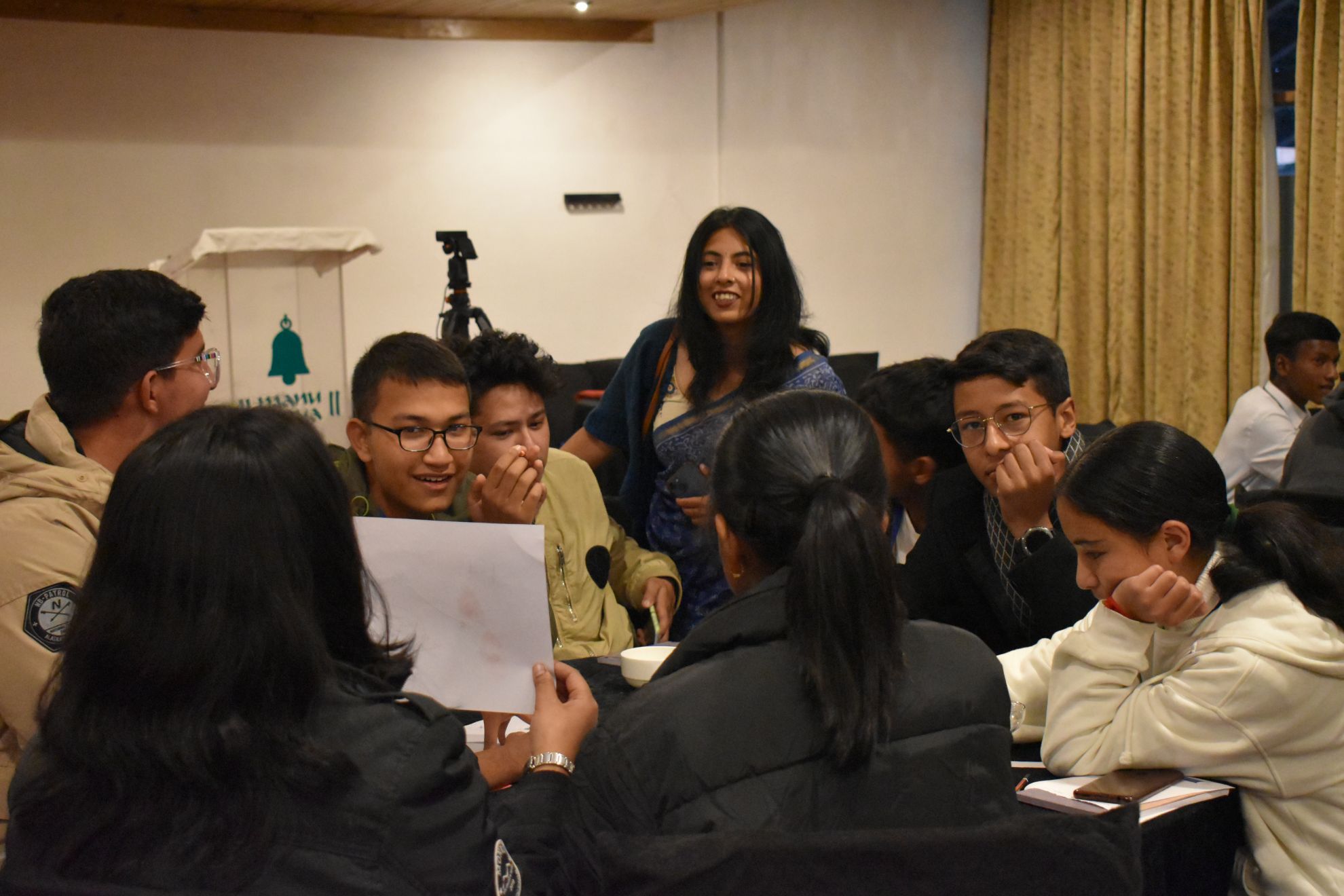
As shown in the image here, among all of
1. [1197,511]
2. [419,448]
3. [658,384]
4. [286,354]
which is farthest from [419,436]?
[286,354]

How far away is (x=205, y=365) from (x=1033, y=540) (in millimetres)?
1464

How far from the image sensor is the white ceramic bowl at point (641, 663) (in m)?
1.74

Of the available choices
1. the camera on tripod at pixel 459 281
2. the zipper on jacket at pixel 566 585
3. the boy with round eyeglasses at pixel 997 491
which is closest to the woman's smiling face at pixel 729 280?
the boy with round eyeglasses at pixel 997 491

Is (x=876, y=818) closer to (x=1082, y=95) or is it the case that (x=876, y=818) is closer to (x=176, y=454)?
(x=176, y=454)

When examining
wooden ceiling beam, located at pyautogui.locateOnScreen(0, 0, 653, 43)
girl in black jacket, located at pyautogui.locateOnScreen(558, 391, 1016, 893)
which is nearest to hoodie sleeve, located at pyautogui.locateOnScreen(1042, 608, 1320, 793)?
girl in black jacket, located at pyautogui.locateOnScreen(558, 391, 1016, 893)

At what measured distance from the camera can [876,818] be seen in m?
1.14

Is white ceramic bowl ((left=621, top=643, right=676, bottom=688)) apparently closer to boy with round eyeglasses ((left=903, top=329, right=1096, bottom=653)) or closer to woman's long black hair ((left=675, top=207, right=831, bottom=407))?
boy with round eyeglasses ((left=903, top=329, right=1096, bottom=653))

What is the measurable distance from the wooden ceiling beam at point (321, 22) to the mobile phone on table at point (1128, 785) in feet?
16.9

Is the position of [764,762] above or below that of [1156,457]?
below

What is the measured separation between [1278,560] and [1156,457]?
0.20 meters

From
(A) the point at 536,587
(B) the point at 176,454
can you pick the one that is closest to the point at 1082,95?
(A) the point at 536,587

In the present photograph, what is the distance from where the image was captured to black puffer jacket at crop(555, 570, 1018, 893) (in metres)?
1.12

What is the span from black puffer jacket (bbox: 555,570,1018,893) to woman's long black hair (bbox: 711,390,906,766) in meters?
0.03

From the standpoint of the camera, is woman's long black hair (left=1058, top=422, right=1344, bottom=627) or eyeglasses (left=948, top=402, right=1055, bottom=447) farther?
eyeglasses (left=948, top=402, right=1055, bottom=447)
